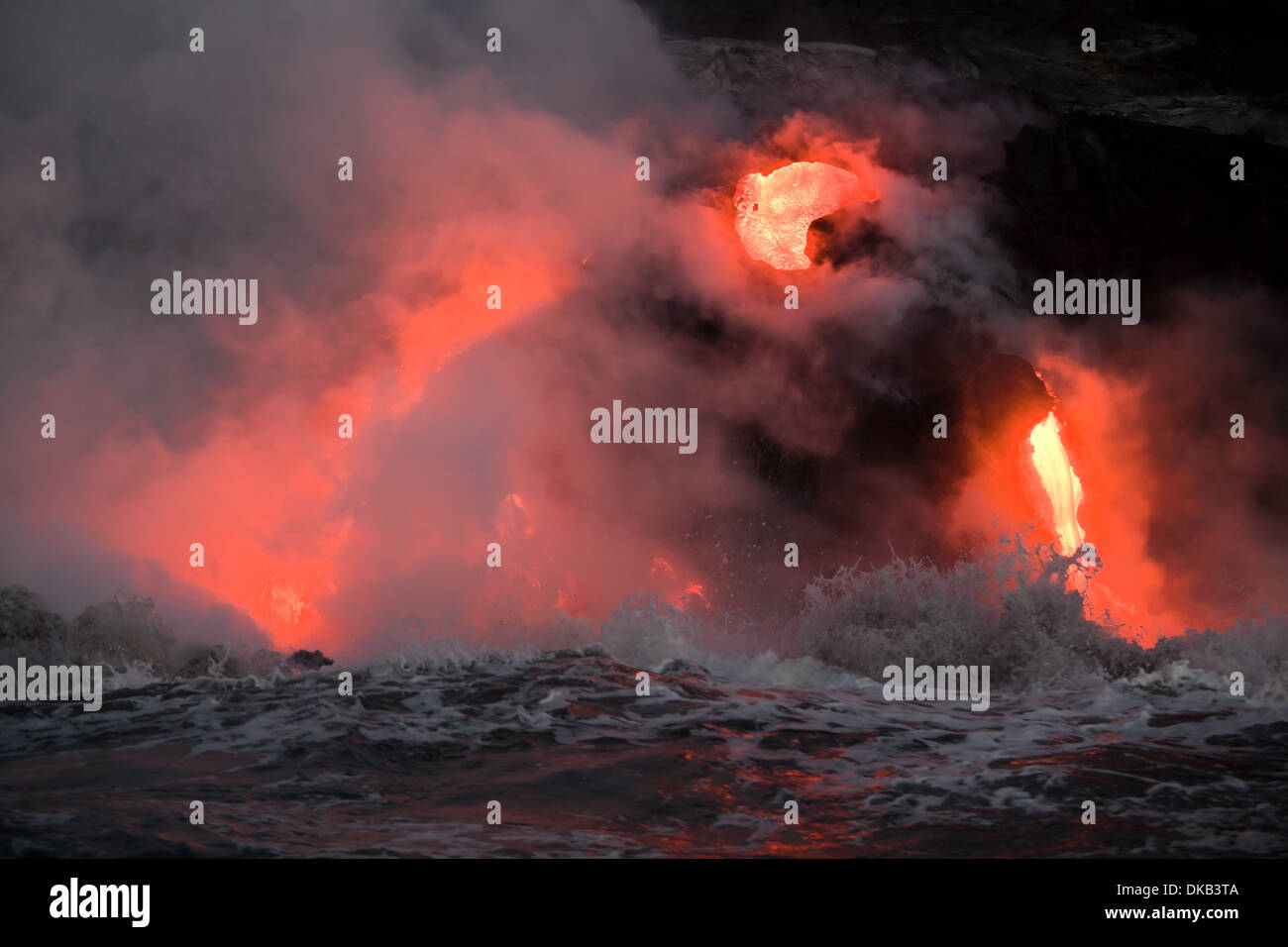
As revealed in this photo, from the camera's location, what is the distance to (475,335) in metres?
19.4

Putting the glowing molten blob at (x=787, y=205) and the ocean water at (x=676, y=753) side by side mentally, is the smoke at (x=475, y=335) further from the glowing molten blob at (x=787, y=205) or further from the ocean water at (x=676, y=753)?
the ocean water at (x=676, y=753)

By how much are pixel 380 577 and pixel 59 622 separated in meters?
4.13

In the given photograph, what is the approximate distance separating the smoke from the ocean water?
2.86 meters

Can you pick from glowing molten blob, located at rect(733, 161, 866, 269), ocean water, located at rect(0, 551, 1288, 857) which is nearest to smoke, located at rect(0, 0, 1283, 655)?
glowing molten blob, located at rect(733, 161, 866, 269)

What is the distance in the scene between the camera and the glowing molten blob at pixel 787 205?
792 inches

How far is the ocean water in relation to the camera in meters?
7.17

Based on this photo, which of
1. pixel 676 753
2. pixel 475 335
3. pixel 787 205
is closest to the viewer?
pixel 676 753

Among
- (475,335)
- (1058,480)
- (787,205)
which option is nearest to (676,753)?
(475,335)

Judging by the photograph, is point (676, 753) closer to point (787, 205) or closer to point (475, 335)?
point (475, 335)

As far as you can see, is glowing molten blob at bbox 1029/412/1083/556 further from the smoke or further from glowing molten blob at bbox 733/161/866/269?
glowing molten blob at bbox 733/161/866/269

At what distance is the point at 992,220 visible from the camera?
2220cm

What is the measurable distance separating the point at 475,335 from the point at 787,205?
648 centimetres

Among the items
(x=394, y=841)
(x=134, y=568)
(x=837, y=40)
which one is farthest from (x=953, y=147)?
(x=394, y=841)
